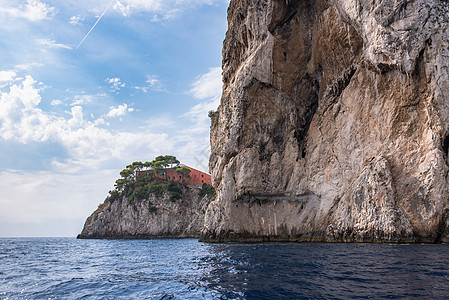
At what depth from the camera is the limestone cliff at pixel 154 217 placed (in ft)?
224

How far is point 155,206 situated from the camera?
235 feet

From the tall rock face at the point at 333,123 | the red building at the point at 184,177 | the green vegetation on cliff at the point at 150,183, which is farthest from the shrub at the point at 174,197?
the tall rock face at the point at 333,123

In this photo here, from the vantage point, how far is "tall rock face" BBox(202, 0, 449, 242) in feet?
76.2

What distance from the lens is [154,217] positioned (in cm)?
7025

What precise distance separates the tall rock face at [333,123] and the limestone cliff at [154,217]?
29.0 meters

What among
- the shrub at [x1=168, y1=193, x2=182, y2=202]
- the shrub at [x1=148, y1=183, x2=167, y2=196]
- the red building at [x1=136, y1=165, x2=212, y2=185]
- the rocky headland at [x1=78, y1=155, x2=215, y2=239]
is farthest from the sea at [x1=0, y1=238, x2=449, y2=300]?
the red building at [x1=136, y1=165, x2=212, y2=185]

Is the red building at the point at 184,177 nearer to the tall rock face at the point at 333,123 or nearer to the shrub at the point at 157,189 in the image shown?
the shrub at the point at 157,189

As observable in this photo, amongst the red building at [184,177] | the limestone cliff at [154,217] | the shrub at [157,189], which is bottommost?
the limestone cliff at [154,217]

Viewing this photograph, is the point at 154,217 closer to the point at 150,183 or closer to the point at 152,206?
the point at 152,206

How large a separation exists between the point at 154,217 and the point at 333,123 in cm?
5115

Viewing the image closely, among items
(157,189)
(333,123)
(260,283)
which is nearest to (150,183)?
(157,189)

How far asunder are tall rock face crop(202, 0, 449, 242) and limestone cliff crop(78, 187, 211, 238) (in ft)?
95.2

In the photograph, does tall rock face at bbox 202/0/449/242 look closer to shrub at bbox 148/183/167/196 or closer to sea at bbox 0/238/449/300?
sea at bbox 0/238/449/300

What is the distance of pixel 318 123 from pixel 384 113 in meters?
8.32
